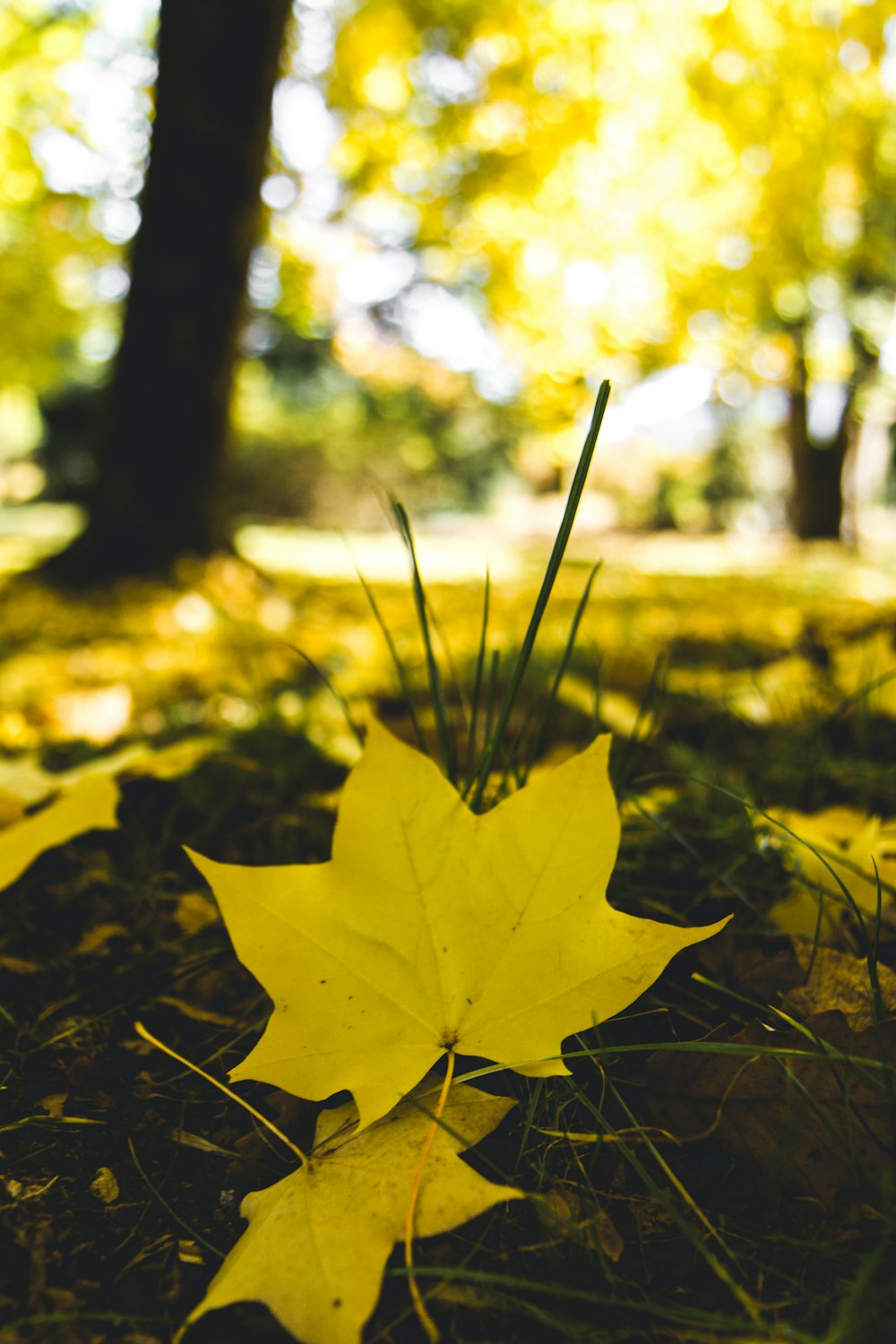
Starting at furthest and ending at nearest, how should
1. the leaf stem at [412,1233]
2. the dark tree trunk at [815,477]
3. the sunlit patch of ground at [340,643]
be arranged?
the dark tree trunk at [815,477] → the sunlit patch of ground at [340,643] → the leaf stem at [412,1233]

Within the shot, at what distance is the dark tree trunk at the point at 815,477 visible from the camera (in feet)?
28.2

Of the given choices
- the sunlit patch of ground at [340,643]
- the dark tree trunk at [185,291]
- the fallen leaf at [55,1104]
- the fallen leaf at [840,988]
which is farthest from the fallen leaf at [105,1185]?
the dark tree trunk at [185,291]

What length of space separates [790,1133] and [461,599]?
2.28 metres

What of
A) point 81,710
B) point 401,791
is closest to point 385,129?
point 81,710

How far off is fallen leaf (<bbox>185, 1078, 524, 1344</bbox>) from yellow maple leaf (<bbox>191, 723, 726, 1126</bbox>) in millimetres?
33

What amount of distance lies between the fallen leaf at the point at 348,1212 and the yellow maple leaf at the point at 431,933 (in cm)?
3

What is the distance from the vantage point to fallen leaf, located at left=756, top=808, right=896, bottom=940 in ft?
2.10

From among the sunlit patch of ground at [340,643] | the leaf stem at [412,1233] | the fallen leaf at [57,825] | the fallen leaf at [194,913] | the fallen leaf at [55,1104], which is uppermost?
the leaf stem at [412,1233]

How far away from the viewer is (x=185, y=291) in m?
2.55

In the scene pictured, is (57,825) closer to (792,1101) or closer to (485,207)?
(792,1101)

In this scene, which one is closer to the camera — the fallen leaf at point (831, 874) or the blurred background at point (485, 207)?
the fallen leaf at point (831, 874)

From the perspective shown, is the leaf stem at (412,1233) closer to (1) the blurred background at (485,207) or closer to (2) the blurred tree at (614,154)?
(1) the blurred background at (485,207)

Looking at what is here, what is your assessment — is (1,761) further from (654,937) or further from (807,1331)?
(807,1331)

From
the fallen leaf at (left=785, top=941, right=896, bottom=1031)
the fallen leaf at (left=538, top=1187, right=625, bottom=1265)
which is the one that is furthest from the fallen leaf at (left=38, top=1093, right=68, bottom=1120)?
the fallen leaf at (left=785, top=941, right=896, bottom=1031)
